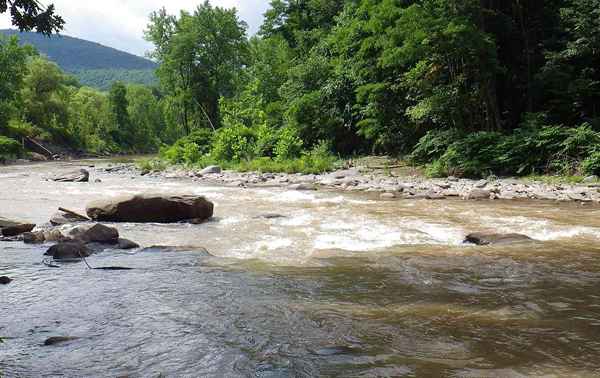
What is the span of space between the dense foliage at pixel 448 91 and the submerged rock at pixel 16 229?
14.6 m

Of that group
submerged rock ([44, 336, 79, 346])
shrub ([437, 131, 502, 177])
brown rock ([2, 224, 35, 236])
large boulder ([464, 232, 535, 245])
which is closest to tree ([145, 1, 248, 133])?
shrub ([437, 131, 502, 177])

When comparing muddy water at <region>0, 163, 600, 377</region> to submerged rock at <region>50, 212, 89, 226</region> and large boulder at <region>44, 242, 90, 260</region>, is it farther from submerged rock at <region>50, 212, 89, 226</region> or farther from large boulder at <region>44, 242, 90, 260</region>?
submerged rock at <region>50, 212, 89, 226</region>

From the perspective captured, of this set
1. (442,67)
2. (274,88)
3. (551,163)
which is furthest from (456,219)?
(274,88)

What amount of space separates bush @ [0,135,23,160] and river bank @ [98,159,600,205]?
26.8m

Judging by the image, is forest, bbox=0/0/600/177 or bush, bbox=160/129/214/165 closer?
forest, bbox=0/0/600/177

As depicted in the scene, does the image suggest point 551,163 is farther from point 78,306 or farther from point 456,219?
point 78,306

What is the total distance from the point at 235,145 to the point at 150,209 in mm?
20880

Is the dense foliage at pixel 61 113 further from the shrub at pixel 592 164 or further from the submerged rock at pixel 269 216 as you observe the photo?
the shrub at pixel 592 164

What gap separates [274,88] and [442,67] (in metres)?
17.6

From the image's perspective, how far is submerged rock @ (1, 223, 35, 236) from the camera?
9.83 meters

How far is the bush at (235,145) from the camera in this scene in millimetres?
31844

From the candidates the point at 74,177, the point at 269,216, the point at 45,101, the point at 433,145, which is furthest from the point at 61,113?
the point at 269,216

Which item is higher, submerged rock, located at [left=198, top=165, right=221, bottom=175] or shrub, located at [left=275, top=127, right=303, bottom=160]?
shrub, located at [left=275, top=127, right=303, bottom=160]

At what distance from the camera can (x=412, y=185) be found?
1775 cm
